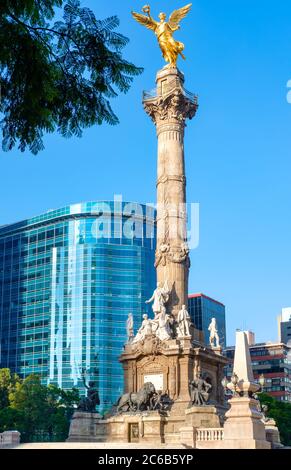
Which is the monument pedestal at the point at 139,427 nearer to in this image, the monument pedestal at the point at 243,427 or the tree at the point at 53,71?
the monument pedestal at the point at 243,427

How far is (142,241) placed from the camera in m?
114

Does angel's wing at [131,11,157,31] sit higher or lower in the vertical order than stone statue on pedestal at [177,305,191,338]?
higher

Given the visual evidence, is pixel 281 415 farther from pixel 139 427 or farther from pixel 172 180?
pixel 139 427

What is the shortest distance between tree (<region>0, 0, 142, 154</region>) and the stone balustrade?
2279cm

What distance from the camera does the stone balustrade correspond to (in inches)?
1248

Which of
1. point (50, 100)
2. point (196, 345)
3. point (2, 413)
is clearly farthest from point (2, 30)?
point (2, 413)

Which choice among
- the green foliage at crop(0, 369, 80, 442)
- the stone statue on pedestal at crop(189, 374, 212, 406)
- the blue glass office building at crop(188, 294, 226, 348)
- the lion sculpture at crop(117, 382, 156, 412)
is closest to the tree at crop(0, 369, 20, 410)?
the green foliage at crop(0, 369, 80, 442)

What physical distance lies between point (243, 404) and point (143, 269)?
83.1m

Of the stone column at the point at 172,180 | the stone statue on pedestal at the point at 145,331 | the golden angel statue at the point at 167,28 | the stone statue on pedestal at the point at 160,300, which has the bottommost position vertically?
the stone statue on pedestal at the point at 145,331

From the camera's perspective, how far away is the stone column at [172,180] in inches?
1805

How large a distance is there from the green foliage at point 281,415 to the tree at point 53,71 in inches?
2452

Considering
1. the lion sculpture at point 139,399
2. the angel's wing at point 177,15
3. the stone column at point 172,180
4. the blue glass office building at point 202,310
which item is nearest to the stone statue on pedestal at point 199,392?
the lion sculpture at point 139,399

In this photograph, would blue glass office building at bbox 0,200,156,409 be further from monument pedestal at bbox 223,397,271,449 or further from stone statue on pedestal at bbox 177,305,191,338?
monument pedestal at bbox 223,397,271,449

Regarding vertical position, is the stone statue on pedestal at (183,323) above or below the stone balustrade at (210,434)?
above
